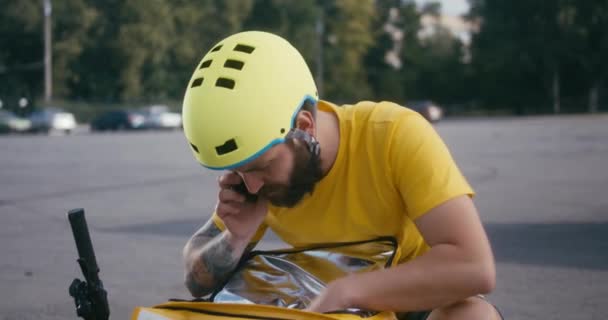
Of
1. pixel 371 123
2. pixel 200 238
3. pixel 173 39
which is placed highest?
pixel 371 123

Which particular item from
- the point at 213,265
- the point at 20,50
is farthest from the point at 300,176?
the point at 20,50

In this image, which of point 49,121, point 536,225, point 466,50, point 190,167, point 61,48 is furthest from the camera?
point 466,50

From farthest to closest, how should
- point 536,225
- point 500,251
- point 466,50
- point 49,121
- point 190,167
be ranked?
point 466,50
point 49,121
point 190,167
point 536,225
point 500,251

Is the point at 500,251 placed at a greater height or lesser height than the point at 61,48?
greater

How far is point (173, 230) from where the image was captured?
7.64 metres

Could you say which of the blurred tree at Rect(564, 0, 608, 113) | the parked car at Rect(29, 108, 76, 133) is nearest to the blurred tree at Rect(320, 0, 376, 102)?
the blurred tree at Rect(564, 0, 608, 113)

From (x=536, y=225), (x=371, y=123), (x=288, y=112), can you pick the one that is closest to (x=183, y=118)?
(x=288, y=112)

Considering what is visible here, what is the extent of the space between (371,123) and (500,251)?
14.2ft

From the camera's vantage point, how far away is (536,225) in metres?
7.62

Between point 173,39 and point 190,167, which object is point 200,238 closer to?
point 190,167

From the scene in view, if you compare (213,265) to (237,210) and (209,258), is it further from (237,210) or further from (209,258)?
(237,210)

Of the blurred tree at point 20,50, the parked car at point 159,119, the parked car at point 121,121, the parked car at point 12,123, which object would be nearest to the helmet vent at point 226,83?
the parked car at point 12,123

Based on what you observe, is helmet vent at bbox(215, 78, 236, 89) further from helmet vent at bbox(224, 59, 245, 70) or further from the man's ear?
the man's ear

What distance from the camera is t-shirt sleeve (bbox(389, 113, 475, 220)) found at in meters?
2.08
